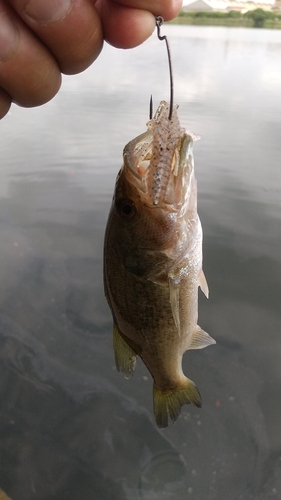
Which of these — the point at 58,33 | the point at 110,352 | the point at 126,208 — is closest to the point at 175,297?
the point at 126,208

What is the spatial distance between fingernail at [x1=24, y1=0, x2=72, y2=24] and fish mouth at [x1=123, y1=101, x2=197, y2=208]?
506mm

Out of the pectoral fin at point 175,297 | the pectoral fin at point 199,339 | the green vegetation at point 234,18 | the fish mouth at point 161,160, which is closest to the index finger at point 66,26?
the fish mouth at point 161,160

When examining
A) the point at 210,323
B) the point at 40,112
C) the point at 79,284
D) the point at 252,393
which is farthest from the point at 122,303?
the point at 40,112

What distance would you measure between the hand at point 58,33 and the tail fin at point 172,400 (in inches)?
64.9

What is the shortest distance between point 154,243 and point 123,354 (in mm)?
639

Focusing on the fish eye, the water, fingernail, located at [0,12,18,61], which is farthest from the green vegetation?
fingernail, located at [0,12,18,61]

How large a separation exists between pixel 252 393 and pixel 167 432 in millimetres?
974

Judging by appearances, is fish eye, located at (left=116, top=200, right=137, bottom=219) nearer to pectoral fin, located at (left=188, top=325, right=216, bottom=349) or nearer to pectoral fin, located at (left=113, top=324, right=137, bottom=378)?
pectoral fin, located at (left=113, top=324, right=137, bottom=378)

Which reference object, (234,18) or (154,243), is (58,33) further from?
(234,18)

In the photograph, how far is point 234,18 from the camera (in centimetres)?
6544

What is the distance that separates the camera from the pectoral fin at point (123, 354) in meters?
2.02

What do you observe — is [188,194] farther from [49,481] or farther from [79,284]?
[79,284]

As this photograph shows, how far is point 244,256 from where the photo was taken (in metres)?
5.86

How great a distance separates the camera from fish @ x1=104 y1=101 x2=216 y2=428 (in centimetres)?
171
